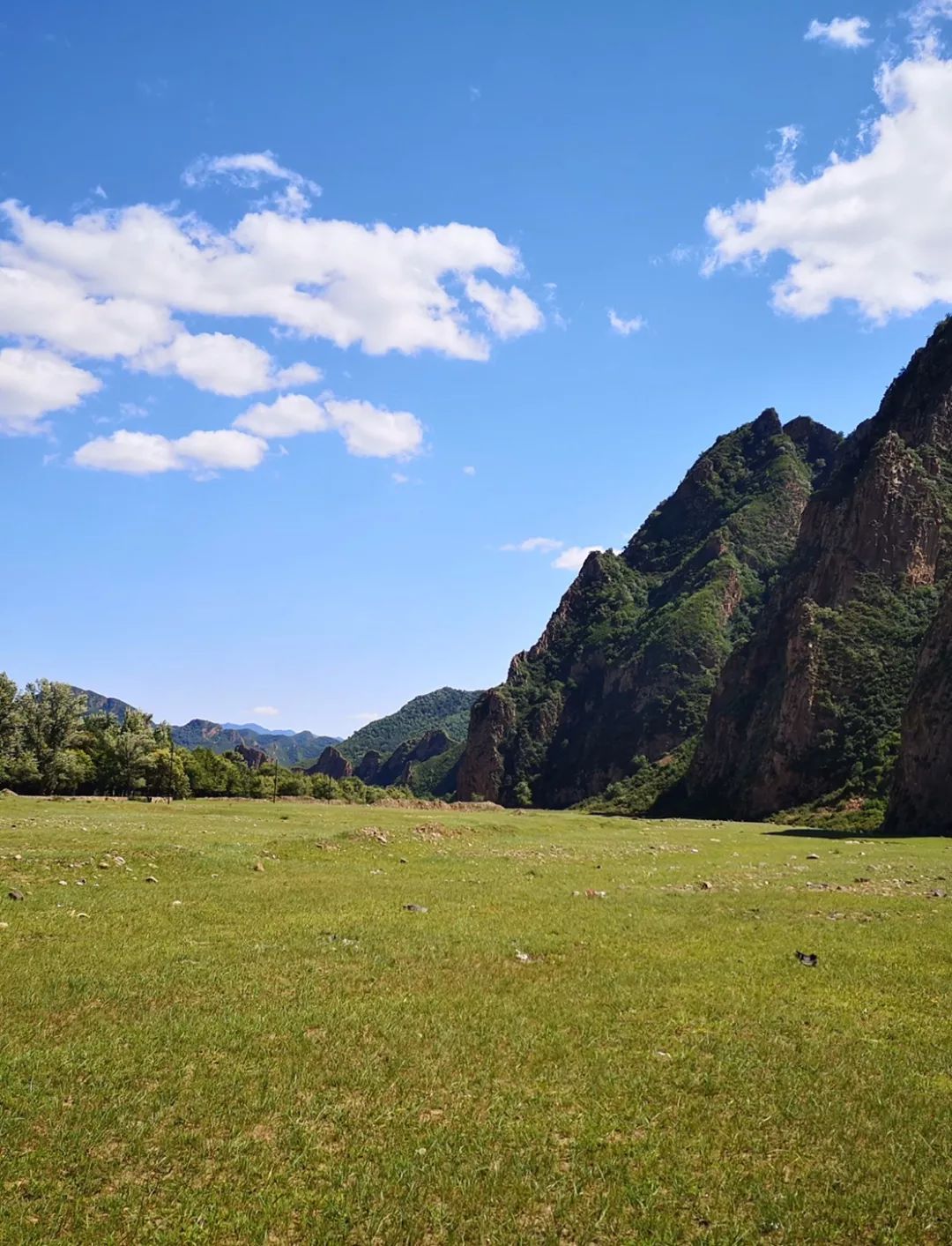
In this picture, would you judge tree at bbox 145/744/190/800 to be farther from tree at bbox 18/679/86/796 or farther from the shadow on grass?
the shadow on grass

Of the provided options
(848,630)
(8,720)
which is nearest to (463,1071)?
(8,720)

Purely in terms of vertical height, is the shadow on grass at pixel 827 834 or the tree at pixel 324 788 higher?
the shadow on grass at pixel 827 834

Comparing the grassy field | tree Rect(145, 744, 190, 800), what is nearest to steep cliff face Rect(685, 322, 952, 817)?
tree Rect(145, 744, 190, 800)

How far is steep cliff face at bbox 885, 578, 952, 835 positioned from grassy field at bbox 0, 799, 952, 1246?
5447cm

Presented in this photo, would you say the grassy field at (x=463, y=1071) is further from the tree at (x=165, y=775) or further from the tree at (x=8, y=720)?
the tree at (x=165, y=775)

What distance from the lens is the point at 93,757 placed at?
296ft

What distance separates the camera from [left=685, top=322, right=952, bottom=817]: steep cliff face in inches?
3967

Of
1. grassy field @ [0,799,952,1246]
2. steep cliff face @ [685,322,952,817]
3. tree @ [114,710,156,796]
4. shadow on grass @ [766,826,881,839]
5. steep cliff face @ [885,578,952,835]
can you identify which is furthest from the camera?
steep cliff face @ [685,322,952,817]

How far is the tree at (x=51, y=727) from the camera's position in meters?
77.9

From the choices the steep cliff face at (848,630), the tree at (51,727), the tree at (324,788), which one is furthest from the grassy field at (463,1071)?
the tree at (324,788)

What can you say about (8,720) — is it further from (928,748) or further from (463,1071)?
(928,748)

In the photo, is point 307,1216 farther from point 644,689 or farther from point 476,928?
point 644,689

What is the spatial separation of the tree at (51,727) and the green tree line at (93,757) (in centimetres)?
9

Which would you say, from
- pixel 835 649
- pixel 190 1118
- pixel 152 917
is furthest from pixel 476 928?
pixel 835 649
